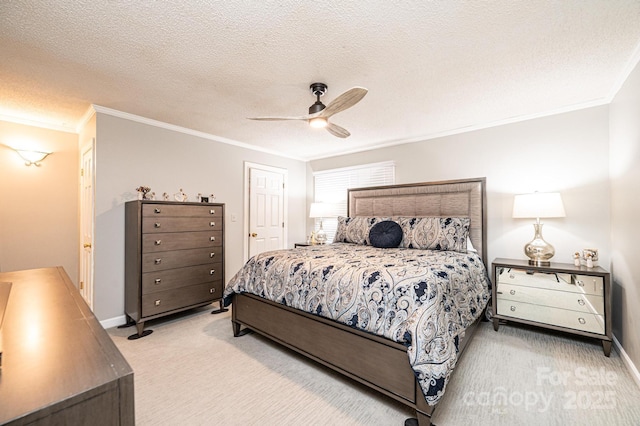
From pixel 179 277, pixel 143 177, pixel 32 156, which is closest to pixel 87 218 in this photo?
pixel 143 177

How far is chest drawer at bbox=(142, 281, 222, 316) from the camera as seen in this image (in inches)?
117

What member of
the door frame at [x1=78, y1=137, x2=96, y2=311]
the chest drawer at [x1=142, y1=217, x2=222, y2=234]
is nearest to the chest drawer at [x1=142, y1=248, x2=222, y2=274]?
the chest drawer at [x1=142, y1=217, x2=222, y2=234]

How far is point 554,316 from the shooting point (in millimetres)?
2688

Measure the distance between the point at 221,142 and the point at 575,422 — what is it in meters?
4.63

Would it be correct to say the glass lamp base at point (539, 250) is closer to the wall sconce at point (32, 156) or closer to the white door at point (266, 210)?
the white door at point (266, 210)

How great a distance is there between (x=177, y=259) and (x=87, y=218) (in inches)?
51.8

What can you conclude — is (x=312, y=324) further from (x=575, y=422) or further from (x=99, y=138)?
(x=99, y=138)

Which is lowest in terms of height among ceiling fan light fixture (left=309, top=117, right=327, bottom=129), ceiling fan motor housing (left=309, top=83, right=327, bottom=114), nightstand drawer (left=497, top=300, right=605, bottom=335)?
nightstand drawer (left=497, top=300, right=605, bottom=335)

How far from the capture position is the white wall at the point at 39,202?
10.6ft

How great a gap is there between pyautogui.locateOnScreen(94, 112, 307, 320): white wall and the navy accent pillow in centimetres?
218

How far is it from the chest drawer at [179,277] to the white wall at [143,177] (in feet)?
1.73

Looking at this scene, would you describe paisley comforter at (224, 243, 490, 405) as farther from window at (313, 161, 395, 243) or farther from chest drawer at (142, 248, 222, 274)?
window at (313, 161, 395, 243)

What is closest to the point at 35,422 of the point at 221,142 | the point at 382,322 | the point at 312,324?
the point at 382,322

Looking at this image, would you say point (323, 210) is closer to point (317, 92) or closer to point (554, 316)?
point (317, 92)
